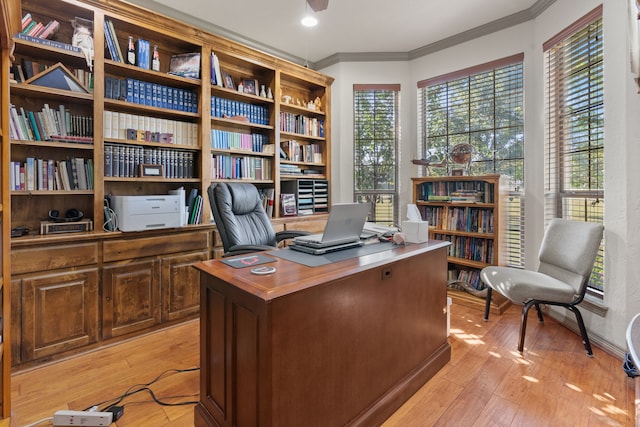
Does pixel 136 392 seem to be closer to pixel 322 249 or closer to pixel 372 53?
pixel 322 249

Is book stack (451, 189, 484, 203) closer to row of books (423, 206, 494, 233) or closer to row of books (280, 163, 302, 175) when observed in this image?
row of books (423, 206, 494, 233)

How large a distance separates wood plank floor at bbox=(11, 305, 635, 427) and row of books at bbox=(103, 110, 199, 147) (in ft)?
5.34

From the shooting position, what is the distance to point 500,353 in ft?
7.33

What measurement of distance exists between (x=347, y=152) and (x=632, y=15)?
106 inches

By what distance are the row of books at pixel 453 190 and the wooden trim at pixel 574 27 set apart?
1.30 m

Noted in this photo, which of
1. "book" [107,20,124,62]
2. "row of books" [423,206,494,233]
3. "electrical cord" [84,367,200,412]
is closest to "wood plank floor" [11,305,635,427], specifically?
"electrical cord" [84,367,200,412]

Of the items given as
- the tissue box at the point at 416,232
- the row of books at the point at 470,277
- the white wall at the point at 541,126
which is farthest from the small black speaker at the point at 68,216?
the row of books at the point at 470,277

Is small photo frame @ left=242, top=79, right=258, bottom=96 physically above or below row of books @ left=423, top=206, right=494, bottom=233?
above


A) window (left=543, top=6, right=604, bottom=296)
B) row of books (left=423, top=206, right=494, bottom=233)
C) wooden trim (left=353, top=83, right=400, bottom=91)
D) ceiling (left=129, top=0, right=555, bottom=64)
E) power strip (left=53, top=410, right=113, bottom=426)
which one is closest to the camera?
power strip (left=53, top=410, right=113, bottom=426)

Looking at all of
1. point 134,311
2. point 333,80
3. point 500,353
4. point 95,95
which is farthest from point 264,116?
point 500,353

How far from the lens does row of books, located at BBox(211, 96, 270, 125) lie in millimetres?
3133

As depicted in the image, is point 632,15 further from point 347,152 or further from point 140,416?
point 140,416

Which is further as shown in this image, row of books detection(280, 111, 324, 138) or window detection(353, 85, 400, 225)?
window detection(353, 85, 400, 225)

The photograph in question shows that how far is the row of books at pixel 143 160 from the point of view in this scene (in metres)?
2.48
